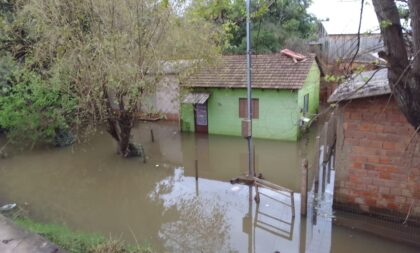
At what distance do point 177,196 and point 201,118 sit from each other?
230 inches

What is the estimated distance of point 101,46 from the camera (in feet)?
30.5

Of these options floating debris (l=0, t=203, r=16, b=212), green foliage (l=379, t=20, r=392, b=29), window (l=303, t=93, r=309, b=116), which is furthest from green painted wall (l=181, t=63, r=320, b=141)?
green foliage (l=379, t=20, r=392, b=29)

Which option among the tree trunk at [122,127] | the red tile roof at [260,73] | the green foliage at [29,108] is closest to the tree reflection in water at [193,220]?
the tree trunk at [122,127]

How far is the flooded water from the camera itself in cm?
677

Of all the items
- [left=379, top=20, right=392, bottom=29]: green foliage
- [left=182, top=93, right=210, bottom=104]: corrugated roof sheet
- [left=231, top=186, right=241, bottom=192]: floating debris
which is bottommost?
[left=231, top=186, right=241, bottom=192]: floating debris

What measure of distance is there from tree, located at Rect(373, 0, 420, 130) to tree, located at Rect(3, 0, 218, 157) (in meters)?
7.74

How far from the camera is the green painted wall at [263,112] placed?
41.5 feet

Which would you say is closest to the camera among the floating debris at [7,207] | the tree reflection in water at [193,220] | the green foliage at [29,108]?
the tree reflection in water at [193,220]

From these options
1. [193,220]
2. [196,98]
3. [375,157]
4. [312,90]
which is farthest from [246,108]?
[375,157]

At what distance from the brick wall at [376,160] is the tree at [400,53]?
12.7ft

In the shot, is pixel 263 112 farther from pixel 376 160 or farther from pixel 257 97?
pixel 376 160

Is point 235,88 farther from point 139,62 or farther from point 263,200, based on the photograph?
point 263,200

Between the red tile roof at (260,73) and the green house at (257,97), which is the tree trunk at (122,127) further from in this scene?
the red tile roof at (260,73)

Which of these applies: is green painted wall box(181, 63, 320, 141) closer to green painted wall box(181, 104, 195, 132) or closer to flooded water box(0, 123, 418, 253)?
green painted wall box(181, 104, 195, 132)
